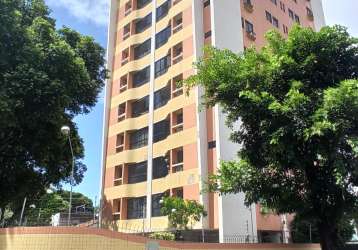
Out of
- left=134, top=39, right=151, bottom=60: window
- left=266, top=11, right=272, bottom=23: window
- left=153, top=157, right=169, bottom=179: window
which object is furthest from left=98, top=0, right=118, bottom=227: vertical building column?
left=266, top=11, right=272, bottom=23: window

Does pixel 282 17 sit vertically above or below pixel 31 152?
above

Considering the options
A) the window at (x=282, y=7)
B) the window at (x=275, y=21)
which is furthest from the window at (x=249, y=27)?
the window at (x=282, y=7)

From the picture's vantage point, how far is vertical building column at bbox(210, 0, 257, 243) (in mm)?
26578

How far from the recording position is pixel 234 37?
3225 centimetres

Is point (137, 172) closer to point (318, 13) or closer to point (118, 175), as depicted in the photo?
point (118, 175)

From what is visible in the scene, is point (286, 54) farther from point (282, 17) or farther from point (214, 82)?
point (282, 17)

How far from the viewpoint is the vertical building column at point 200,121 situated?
1096 inches

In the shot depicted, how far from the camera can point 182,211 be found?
25.8 m

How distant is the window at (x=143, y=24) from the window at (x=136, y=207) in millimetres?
15976

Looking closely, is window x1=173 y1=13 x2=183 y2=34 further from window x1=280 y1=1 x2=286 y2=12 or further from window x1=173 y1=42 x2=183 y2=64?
window x1=280 y1=1 x2=286 y2=12

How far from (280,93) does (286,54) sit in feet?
5.54

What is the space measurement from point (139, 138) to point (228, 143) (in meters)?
9.71

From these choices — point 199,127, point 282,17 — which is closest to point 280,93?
point 199,127

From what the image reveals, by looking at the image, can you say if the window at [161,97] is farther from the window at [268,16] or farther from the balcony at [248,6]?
the window at [268,16]
